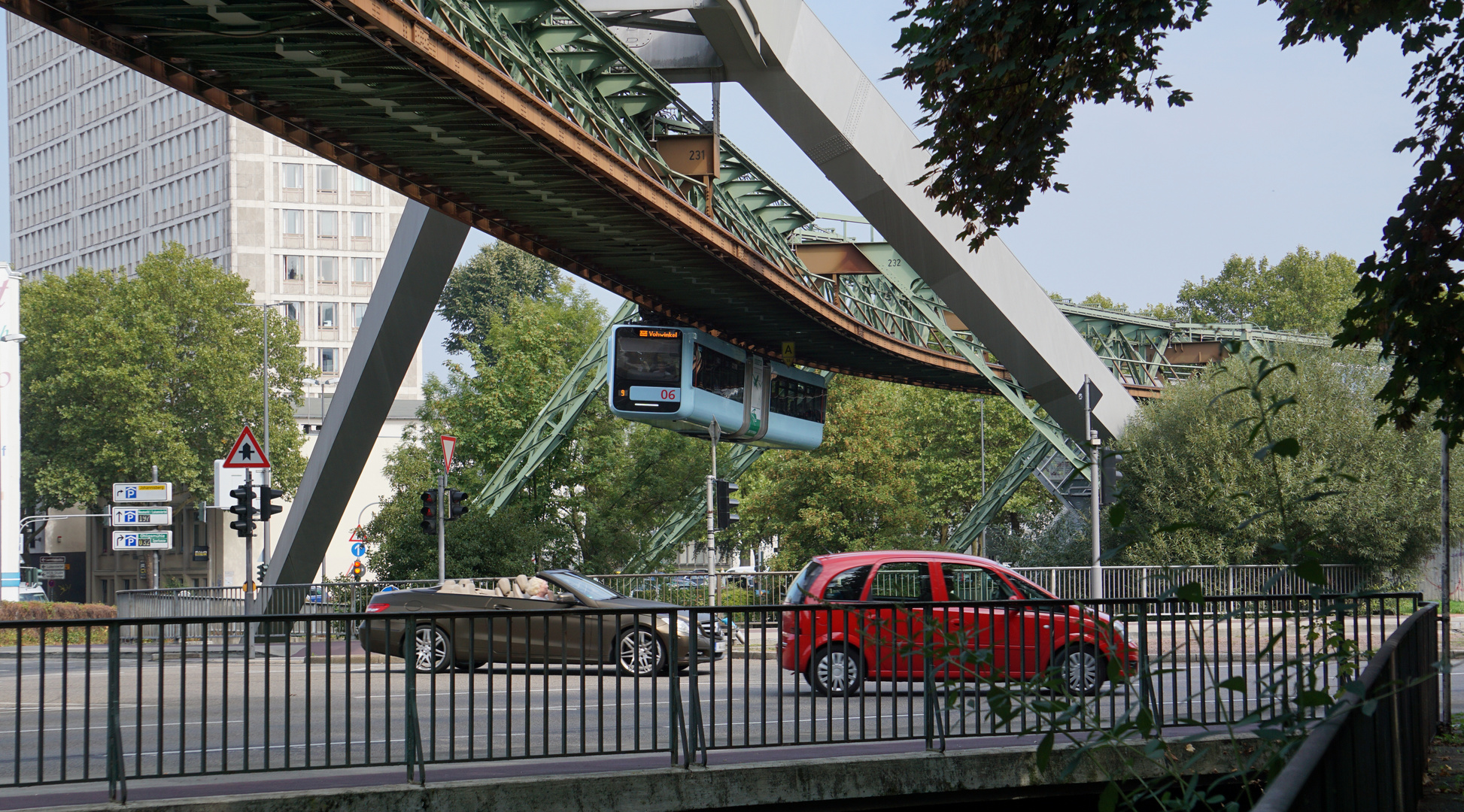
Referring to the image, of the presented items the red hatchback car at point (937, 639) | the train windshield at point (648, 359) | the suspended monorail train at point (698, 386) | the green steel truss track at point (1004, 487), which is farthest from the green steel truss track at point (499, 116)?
the green steel truss track at point (1004, 487)

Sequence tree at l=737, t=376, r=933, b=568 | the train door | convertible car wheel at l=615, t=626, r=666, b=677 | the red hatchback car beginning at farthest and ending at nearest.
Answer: tree at l=737, t=376, r=933, b=568, the train door, convertible car wheel at l=615, t=626, r=666, b=677, the red hatchback car

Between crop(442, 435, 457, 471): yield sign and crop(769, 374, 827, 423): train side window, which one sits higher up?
crop(769, 374, 827, 423): train side window

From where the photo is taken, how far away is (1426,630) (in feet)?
29.6

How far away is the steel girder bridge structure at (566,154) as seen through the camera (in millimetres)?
15406

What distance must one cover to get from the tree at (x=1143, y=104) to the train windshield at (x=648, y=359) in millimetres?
22545

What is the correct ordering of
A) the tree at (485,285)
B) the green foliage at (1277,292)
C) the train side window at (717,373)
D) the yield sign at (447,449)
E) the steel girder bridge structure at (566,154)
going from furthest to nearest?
the tree at (485,285) → the green foliage at (1277,292) → the train side window at (717,373) → the yield sign at (447,449) → the steel girder bridge structure at (566,154)

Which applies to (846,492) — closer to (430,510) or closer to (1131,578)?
(1131,578)

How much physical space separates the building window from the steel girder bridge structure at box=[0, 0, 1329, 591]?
73718 mm

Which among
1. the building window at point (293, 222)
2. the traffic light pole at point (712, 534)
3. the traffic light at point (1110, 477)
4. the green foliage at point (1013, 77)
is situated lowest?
the traffic light pole at point (712, 534)

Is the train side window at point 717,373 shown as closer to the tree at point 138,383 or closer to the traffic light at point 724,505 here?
the traffic light at point 724,505

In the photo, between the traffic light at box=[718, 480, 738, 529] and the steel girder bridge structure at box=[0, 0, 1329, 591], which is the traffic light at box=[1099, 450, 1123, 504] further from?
the traffic light at box=[718, 480, 738, 529]

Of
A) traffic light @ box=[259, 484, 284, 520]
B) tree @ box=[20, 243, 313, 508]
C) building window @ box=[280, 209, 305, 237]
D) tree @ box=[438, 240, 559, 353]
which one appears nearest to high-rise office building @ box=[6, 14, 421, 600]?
building window @ box=[280, 209, 305, 237]

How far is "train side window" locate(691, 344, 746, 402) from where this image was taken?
34.2 m

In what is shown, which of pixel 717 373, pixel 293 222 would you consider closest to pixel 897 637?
pixel 717 373
